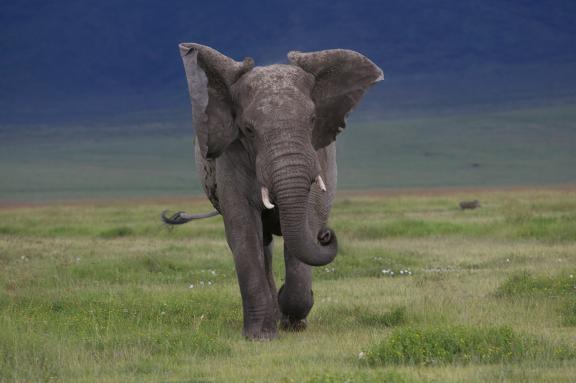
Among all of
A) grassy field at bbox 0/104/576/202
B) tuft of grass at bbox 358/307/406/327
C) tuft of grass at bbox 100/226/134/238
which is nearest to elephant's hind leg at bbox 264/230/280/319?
tuft of grass at bbox 358/307/406/327

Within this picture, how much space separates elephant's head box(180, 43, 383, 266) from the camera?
1070cm

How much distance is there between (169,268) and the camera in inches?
762

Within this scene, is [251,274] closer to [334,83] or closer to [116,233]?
[334,83]

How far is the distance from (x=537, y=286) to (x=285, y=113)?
5.12m

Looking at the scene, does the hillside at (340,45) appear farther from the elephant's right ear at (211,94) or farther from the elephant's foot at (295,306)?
the elephant's right ear at (211,94)

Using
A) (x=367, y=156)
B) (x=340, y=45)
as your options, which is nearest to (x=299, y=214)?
(x=367, y=156)

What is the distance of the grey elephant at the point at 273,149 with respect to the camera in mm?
10742

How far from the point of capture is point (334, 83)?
12.1 meters

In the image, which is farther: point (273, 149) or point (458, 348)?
point (273, 149)

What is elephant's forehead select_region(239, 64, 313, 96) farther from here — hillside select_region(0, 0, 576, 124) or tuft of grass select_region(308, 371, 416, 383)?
hillside select_region(0, 0, 576, 124)

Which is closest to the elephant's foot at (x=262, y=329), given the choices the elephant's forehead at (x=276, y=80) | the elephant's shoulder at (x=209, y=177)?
the elephant's shoulder at (x=209, y=177)

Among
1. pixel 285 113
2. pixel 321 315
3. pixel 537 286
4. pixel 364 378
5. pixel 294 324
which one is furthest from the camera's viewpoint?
pixel 537 286

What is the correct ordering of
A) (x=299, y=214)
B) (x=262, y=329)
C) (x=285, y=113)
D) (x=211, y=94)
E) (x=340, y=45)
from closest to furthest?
(x=299, y=214), (x=285, y=113), (x=211, y=94), (x=262, y=329), (x=340, y=45)

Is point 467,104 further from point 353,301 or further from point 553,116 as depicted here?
point 353,301
